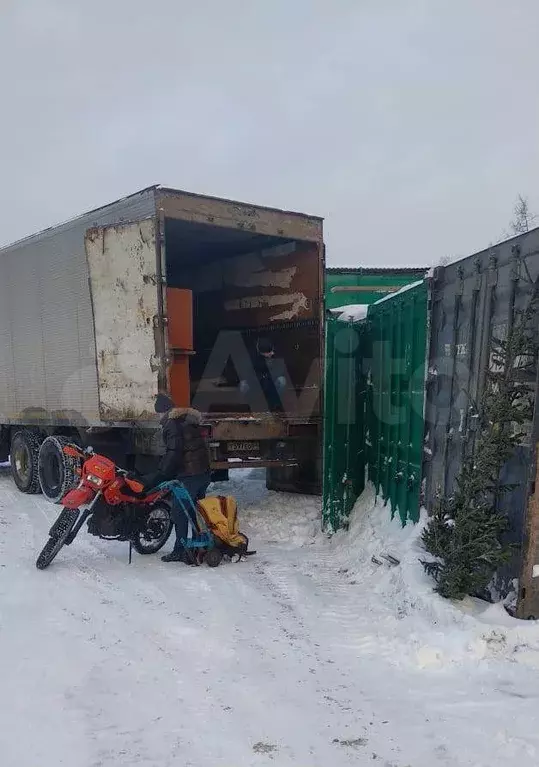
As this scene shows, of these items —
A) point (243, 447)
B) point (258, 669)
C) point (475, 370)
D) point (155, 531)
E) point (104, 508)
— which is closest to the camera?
point (258, 669)

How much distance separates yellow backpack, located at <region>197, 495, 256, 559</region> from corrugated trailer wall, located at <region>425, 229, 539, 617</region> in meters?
1.79

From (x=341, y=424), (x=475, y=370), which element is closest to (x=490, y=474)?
(x=475, y=370)

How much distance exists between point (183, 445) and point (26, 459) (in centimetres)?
456

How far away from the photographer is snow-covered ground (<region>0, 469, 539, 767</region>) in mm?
2734

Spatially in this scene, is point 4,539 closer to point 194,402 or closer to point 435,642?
point 194,402

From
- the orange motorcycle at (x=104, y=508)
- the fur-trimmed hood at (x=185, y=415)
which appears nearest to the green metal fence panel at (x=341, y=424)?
the fur-trimmed hood at (x=185, y=415)

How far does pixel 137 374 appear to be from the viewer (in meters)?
6.67

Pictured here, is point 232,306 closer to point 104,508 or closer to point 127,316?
point 127,316

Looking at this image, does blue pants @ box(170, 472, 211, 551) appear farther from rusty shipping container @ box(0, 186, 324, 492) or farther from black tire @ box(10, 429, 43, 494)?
black tire @ box(10, 429, 43, 494)

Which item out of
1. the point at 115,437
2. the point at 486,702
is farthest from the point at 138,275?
the point at 486,702

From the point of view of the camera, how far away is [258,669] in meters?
3.48

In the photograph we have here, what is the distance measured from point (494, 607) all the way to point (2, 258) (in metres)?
8.37

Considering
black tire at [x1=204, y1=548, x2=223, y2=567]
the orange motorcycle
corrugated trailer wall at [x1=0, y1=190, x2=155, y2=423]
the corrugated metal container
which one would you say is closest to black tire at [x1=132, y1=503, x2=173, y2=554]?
the orange motorcycle

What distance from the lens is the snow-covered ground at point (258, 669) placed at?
2.73 meters
